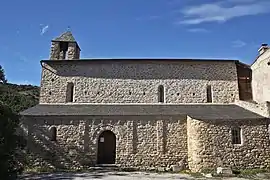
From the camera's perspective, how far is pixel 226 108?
18578 mm

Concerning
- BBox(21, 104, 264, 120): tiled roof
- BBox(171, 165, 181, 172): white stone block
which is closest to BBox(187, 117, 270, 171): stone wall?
BBox(21, 104, 264, 120): tiled roof

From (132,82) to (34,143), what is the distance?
344 inches

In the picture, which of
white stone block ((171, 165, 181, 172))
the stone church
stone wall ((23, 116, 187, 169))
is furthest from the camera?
stone wall ((23, 116, 187, 169))

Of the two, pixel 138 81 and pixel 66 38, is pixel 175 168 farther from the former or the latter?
pixel 66 38

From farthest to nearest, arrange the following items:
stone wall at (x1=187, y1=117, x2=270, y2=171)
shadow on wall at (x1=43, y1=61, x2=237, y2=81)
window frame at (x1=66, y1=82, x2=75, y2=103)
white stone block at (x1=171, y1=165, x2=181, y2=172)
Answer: shadow on wall at (x1=43, y1=61, x2=237, y2=81) < window frame at (x1=66, y1=82, x2=75, y2=103) < white stone block at (x1=171, y1=165, x2=181, y2=172) < stone wall at (x1=187, y1=117, x2=270, y2=171)

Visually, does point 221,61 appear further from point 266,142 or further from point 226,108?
point 266,142

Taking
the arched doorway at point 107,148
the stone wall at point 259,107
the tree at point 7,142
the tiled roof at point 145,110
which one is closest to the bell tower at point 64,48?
the tiled roof at point 145,110

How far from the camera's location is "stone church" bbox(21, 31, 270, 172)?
51.1ft

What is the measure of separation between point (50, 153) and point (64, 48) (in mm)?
10055

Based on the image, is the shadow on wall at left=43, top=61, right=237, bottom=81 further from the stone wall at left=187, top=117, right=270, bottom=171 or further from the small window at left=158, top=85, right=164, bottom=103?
the stone wall at left=187, top=117, right=270, bottom=171

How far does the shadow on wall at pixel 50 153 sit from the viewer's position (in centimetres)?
1666

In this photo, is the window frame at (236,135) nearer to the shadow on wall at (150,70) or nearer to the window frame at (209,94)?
the window frame at (209,94)

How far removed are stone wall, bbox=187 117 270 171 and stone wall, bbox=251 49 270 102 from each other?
149 inches

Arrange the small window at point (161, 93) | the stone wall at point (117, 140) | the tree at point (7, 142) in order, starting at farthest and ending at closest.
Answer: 1. the small window at point (161, 93)
2. the stone wall at point (117, 140)
3. the tree at point (7, 142)
